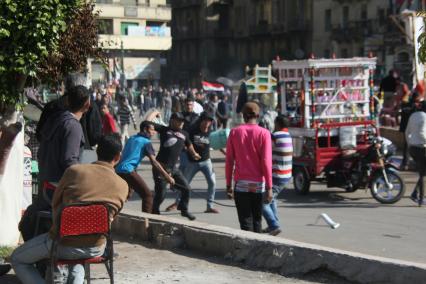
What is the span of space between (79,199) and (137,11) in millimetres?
82378

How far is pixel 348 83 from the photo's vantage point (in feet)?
54.0

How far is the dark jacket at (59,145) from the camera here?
23.2 ft

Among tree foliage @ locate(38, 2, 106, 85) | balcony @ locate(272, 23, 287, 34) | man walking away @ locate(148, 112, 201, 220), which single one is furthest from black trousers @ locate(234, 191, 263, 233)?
balcony @ locate(272, 23, 287, 34)

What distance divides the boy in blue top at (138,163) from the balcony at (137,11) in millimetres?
72111

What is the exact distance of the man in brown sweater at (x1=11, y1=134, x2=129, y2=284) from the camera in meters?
6.22

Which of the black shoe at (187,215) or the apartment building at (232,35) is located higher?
the apartment building at (232,35)

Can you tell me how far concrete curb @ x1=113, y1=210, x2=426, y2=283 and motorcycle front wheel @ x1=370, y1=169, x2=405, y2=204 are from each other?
5.17 metres


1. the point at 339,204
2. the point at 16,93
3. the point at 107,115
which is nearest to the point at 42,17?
the point at 16,93

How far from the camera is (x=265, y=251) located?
8.25 m

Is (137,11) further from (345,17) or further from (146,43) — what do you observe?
(345,17)

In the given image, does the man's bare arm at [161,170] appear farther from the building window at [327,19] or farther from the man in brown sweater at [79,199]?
the building window at [327,19]

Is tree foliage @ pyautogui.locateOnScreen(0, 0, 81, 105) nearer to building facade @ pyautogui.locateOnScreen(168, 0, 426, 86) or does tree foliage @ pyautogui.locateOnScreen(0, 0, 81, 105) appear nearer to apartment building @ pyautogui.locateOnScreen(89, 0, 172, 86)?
building facade @ pyautogui.locateOnScreen(168, 0, 426, 86)

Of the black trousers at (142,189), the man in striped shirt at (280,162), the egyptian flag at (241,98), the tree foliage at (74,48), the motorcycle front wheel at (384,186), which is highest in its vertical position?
the tree foliage at (74,48)

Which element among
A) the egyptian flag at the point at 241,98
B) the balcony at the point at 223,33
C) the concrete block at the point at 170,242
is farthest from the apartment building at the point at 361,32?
the concrete block at the point at 170,242
